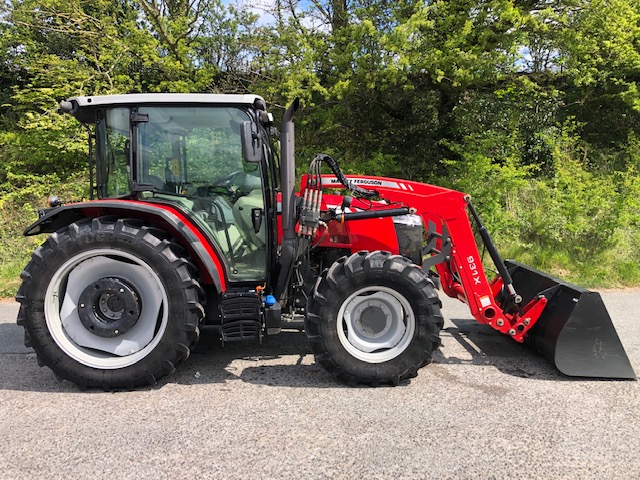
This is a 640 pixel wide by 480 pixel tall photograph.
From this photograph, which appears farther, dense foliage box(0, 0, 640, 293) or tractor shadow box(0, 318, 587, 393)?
dense foliage box(0, 0, 640, 293)

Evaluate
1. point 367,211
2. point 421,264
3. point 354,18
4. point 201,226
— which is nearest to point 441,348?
point 421,264

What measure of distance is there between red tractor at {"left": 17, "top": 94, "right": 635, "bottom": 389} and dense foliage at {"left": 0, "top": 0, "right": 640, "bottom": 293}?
3927 mm

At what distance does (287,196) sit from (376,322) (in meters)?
1.15

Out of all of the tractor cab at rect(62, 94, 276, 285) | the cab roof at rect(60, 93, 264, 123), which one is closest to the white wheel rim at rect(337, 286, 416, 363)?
the tractor cab at rect(62, 94, 276, 285)

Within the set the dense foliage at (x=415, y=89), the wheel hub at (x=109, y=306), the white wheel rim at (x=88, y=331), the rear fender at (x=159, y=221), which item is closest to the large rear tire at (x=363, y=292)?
the rear fender at (x=159, y=221)

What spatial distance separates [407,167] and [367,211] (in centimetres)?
767

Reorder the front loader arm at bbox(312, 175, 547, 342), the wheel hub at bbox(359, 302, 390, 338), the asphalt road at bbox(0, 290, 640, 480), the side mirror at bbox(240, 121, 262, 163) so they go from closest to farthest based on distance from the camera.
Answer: the asphalt road at bbox(0, 290, 640, 480) < the side mirror at bbox(240, 121, 262, 163) < the wheel hub at bbox(359, 302, 390, 338) < the front loader arm at bbox(312, 175, 547, 342)

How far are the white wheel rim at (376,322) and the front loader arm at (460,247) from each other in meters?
0.54

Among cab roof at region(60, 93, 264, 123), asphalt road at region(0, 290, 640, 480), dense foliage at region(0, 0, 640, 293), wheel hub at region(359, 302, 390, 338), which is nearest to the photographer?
asphalt road at region(0, 290, 640, 480)

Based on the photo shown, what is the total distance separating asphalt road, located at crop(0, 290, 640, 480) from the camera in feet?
7.55

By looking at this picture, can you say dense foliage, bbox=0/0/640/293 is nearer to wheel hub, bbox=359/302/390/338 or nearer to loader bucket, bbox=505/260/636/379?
loader bucket, bbox=505/260/636/379

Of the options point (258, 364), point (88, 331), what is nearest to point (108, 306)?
point (88, 331)

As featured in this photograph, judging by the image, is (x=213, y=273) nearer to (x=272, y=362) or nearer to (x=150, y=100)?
(x=272, y=362)

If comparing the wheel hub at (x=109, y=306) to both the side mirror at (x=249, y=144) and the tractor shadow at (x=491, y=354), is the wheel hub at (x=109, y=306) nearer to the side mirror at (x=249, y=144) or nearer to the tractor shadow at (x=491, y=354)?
the side mirror at (x=249, y=144)
